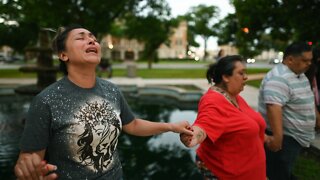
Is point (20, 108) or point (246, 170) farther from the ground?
point (246, 170)

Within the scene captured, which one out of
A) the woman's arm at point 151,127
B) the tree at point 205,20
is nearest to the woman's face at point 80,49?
the woman's arm at point 151,127

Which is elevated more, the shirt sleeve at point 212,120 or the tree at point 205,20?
the tree at point 205,20

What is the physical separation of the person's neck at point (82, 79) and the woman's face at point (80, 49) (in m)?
0.08

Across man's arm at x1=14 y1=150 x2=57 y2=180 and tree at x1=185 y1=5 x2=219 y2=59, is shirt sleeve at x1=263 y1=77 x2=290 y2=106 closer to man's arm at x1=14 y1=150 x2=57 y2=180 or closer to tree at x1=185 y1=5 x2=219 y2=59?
man's arm at x1=14 y1=150 x2=57 y2=180

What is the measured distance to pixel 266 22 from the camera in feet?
67.5

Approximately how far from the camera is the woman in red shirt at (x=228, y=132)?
106 inches

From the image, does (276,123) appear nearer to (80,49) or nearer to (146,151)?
(80,49)

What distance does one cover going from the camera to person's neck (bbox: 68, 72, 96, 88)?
2229 mm

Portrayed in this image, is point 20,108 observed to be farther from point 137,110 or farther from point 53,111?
point 53,111

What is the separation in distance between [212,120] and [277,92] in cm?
107

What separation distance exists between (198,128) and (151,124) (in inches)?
14.1

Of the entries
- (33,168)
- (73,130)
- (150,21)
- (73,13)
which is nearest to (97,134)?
(73,130)

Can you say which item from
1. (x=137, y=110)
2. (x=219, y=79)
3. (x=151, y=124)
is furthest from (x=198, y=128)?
(x=137, y=110)

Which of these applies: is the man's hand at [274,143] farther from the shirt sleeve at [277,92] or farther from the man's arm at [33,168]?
the man's arm at [33,168]
